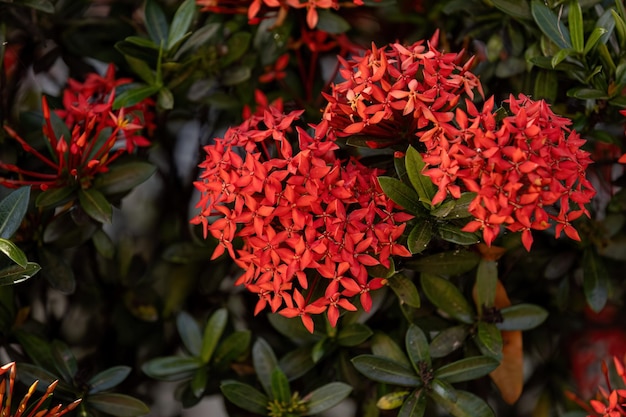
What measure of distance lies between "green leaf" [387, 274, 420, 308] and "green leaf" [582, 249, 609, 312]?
12.3 inches

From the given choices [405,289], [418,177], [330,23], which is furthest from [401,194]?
[330,23]

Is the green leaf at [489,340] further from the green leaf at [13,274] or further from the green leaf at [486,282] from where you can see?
the green leaf at [13,274]

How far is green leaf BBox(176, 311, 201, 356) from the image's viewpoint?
1.20 meters

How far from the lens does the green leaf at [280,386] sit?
1091 millimetres

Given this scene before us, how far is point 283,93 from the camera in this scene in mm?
1284

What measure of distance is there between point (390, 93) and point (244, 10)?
0.39 metres

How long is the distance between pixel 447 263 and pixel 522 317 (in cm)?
14

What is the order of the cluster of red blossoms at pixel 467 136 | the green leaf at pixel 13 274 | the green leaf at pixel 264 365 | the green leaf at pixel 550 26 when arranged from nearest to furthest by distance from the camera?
the cluster of red blossoms at pixel 467 136
the green leaf at pixel 13 274
the green leaf at pixel 550 26
the green leaf at pixel 264 365

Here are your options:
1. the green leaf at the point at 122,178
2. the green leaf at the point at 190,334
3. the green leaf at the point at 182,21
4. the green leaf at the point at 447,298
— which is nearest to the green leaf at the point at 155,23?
the green leaf at the point at 182,21

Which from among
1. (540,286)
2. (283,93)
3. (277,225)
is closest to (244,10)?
(283,93)

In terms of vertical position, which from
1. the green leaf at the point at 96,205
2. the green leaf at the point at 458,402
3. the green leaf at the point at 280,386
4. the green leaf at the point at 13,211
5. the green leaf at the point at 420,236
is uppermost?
the green leaf at the point at 13,211

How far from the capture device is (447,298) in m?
1.09

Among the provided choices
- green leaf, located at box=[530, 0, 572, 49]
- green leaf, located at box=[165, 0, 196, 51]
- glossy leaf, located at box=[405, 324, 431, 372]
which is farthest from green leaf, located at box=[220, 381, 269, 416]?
green leaf, located at box=[530, 0, 572, 49]

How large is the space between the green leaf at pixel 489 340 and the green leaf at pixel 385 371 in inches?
4.0
